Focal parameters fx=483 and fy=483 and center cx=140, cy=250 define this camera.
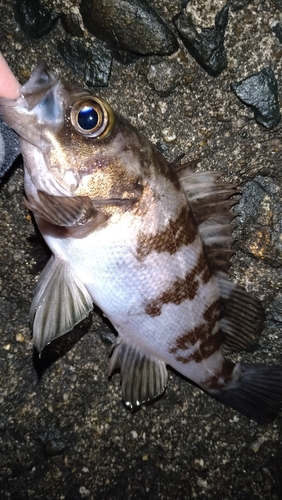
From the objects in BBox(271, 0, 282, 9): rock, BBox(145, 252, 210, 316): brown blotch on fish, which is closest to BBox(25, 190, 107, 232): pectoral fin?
BBox(145, 252, 210, 316): brown blotch on fish

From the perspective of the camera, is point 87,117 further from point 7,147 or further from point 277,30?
point 277,30

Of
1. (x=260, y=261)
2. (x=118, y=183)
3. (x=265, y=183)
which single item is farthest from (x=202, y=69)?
(x=260, y=261)

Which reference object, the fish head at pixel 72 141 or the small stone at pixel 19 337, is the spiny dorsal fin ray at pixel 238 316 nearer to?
the fish head at pixel 72 141

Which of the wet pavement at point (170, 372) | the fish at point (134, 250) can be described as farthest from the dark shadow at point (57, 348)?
the fish at point (134, 250)

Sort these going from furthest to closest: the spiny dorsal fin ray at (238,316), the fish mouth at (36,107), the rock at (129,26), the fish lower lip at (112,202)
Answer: the spiny dorsal fin ray at (238,316)
the rock at (129,26)
the fish lower lip at (112,202)
the fish mouth at (36,107)

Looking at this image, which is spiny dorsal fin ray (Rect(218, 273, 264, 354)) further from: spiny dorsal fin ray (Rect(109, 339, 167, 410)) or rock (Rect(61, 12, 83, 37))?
rock (Rect(61, 12, 83, 37))

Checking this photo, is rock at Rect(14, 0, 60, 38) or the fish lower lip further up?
rock at Rect(14, 0, 60, 38)

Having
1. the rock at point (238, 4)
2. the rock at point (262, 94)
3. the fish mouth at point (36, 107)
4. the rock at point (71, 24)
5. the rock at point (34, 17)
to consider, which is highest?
the rock at point (34, 17)

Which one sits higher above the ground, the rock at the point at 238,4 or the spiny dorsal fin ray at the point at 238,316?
the rock at the point at 238,4
